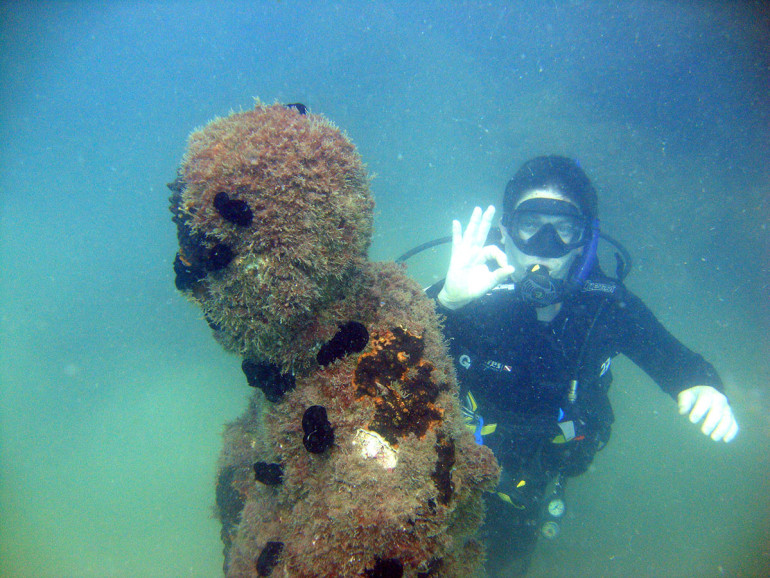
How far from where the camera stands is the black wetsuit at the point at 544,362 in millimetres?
4516

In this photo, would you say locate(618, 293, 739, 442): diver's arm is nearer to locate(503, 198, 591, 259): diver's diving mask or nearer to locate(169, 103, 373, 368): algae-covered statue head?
locate(503, 198, 591, 259): diver's diving mask

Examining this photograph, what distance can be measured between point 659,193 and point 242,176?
25.6 metres

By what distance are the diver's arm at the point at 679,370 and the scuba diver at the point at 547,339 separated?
0.02 meters

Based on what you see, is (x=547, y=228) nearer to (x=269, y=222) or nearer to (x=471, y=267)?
(x=471, y=267)

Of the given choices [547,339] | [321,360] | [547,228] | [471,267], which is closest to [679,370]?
[547,339]

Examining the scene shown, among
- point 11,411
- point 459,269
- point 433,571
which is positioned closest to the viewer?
point 433,571

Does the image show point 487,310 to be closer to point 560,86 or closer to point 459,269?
point 459,269

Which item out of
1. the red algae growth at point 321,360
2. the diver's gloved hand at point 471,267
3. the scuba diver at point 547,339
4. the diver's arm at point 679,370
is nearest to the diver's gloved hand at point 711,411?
the diver's arm at point 679,370

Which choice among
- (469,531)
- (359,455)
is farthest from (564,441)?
(359,455)

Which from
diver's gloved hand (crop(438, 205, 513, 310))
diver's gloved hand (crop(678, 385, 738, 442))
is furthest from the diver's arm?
diver's gloved hand (crop(438, 205, 513, 310))

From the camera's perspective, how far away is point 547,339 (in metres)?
4.67

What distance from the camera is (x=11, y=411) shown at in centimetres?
2412

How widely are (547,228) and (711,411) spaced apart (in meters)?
2.93

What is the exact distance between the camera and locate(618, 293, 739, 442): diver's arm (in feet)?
12.5
